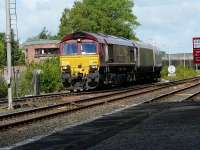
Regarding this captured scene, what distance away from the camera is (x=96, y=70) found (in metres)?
34.9

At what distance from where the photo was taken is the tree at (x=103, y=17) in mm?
107625

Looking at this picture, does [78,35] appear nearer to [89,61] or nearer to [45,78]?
[89,61]

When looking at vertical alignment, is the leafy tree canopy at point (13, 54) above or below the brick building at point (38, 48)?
below

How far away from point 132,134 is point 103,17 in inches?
3818

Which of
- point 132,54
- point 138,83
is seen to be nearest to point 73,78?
point 132,54

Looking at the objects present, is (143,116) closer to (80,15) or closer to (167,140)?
(167,140)

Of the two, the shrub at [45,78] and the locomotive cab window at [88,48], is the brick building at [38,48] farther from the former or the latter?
the locomotive cab window at [88,48]

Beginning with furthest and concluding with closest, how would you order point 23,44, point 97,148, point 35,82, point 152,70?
point 23,44 < point 152,70 < point 35,82 < point 97,148

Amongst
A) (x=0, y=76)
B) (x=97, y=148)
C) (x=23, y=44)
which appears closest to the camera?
(x=97, y=148)

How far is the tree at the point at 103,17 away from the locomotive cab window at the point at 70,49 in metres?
70.2

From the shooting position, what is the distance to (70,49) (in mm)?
36031

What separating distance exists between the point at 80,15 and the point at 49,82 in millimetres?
71811

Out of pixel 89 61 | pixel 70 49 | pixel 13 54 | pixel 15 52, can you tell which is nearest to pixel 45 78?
pixel 70 49

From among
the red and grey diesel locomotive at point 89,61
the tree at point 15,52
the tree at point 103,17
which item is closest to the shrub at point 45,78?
the tree at point 15,52
